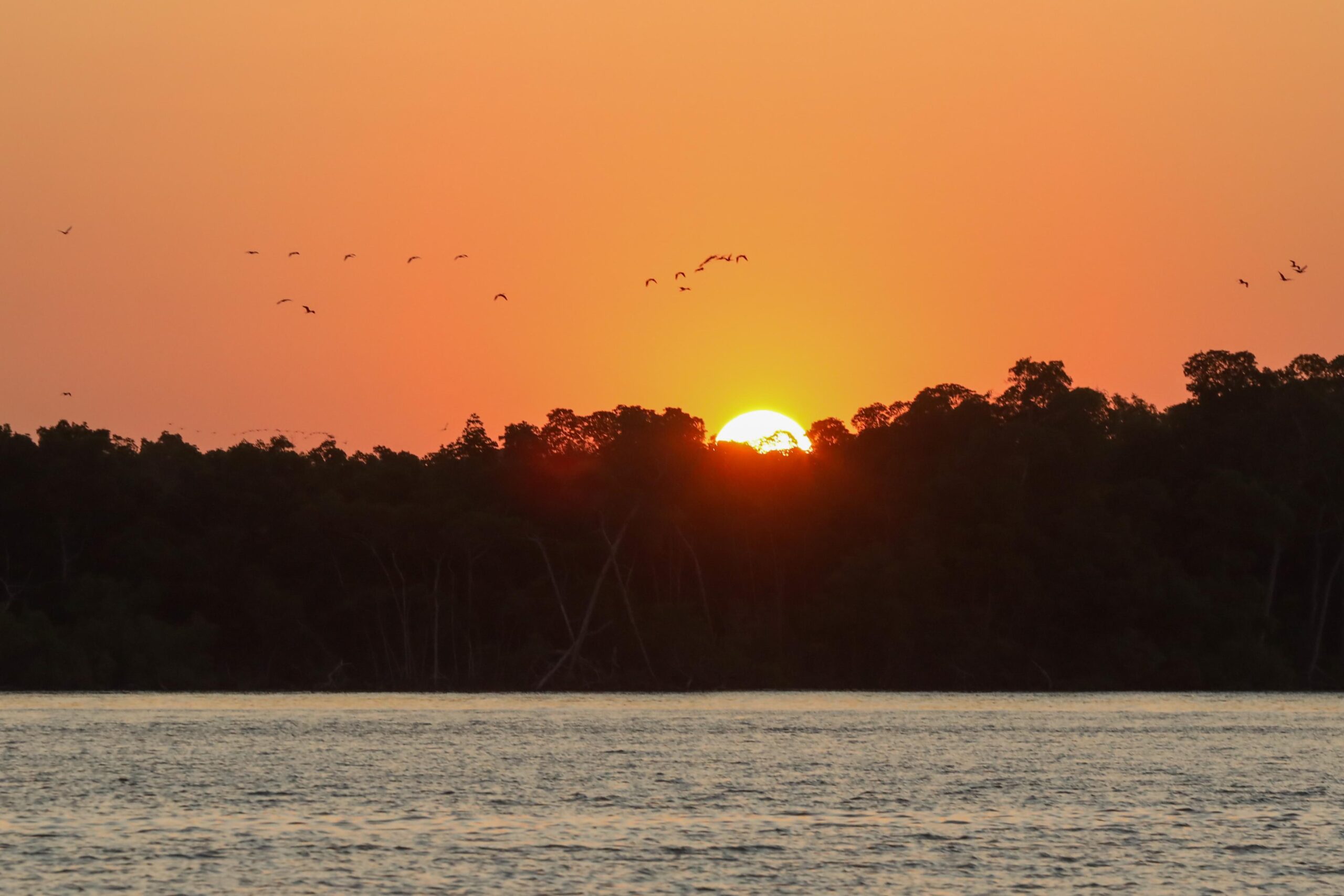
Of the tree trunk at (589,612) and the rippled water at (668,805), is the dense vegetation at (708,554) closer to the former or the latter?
the tree trunk at (589,612)

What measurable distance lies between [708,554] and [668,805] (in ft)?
243

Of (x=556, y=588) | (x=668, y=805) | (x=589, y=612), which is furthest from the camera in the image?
(x=589, y=612)

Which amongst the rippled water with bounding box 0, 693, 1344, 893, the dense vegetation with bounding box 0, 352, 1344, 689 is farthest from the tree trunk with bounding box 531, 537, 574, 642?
the rippled water with bounding box 0, 693, 1344, 893

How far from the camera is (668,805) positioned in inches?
1697

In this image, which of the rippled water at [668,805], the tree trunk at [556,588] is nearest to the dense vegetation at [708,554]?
the tree trunk at [556,588]

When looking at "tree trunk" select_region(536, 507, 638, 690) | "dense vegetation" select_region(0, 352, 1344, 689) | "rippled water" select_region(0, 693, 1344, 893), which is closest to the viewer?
"rippled water" select_region(0, 693, 1344, 893)

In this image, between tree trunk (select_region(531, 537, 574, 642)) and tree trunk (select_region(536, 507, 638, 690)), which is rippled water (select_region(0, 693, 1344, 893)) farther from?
tree trunk (select_region(536, 507, 638, 690))

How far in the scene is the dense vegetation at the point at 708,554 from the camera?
354 ft

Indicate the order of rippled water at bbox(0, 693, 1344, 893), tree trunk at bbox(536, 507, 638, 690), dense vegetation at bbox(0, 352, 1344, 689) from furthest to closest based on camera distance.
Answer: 1. tree trunk at bbox(536, 507, 638, 690)
2. dense vegetation at bbox(0, 352, 1344, 689)
3. rippled water at bbox(0, 693, 1344, 893)

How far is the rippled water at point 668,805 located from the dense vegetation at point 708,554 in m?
29.2

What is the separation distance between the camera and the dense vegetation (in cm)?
10794

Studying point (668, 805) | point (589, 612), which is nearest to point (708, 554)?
point (589, 612)

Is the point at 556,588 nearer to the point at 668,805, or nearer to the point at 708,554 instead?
the point at 708,554

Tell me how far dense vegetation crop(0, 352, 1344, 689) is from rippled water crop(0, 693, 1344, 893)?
2921cm
